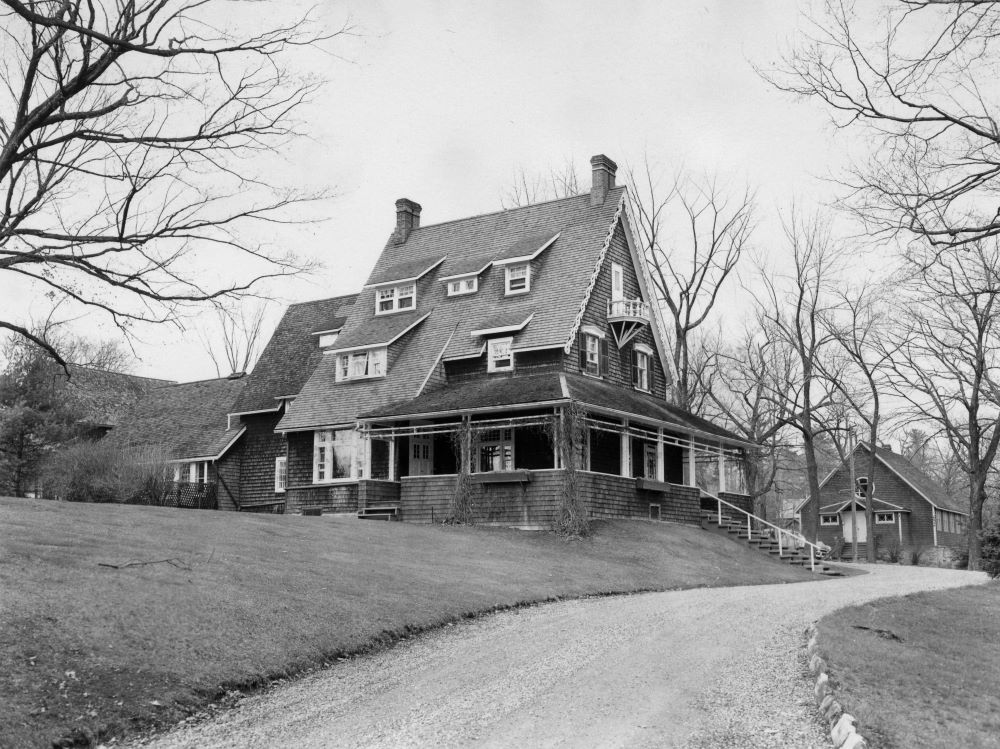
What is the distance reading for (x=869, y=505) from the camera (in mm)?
47844

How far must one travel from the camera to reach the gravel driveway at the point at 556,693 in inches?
357

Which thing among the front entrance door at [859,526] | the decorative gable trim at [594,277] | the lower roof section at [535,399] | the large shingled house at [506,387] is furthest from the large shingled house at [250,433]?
the front entrance door at [859,526]

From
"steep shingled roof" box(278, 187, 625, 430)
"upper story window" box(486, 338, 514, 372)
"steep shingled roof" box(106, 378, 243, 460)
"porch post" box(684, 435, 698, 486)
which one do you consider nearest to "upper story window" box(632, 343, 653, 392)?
"porch post" box(684, 435, 698, 486)

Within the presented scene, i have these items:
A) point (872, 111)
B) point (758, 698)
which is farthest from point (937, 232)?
point (758, 698)

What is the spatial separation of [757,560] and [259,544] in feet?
57.3

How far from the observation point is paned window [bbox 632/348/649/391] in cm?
3678

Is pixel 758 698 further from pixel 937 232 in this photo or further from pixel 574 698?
pixel 937 232

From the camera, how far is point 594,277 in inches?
1332

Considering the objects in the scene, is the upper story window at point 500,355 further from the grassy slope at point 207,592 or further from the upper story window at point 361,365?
the grassy slope at point 207,592

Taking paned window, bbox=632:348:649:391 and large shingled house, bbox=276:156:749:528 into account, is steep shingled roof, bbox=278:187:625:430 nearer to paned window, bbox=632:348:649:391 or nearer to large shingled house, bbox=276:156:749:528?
large shingled house, bbox=276:156:749:528

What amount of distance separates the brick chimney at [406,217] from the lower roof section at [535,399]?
10.2 meters

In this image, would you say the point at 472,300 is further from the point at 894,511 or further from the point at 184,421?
the point at 894,511

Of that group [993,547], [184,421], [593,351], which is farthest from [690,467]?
[184,421]

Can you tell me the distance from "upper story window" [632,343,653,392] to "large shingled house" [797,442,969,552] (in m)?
26.4
